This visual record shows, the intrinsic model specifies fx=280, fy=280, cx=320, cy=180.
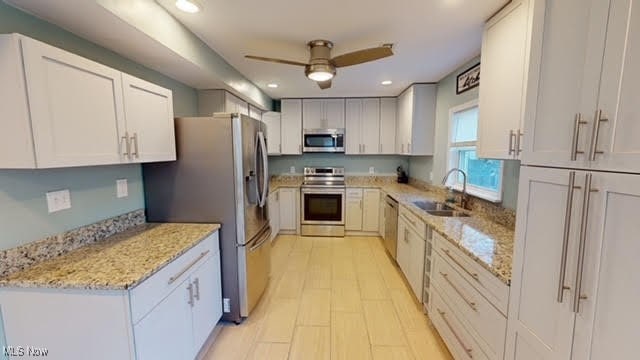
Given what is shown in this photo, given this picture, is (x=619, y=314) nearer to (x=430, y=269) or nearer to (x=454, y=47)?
(x=430, y=269)

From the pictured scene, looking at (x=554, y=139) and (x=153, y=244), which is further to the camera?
(x=153, y=244)

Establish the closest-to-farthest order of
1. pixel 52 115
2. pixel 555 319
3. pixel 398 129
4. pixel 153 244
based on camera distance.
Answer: pixel 555 319 < pixel 52 115 < pixel 153 244 < pixel 398 129

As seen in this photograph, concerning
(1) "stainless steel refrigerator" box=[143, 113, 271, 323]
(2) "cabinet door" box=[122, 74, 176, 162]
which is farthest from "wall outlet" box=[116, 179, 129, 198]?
(2) "cabinet door" box=[122, 74, 176, 162]

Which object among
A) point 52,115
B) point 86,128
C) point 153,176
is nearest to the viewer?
point 52,115

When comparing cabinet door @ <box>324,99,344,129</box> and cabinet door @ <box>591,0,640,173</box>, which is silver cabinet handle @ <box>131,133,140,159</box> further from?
cabinet door @ <box>324,99,344,129</box>

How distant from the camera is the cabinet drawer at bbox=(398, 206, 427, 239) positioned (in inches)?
99.6

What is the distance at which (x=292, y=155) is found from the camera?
17.5 feet

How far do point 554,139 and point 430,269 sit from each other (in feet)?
5.29

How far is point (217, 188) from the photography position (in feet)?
7.39

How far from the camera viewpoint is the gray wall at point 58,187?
132 centimetres

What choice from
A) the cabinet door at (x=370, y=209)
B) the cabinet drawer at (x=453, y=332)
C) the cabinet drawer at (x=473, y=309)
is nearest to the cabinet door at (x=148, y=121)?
the cabinet drawer at (x=473, y=309)

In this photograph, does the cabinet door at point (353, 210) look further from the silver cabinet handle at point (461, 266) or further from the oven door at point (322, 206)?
the silver cabinet handle at point (461, 266)

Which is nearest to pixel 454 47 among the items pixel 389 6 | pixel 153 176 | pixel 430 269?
pixel 389 6

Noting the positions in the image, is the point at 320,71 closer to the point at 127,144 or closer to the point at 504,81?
the point at 504,81
